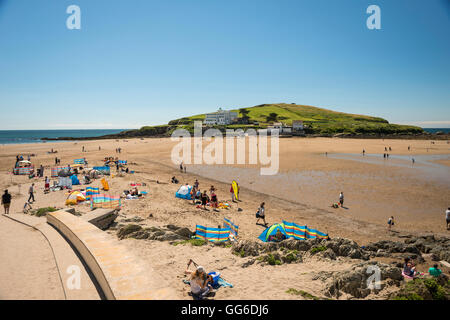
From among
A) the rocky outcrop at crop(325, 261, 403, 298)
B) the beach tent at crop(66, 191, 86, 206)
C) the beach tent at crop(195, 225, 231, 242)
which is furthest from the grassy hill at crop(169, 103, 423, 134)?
the rocky outcrop at crop(325, 261, 403, 298)

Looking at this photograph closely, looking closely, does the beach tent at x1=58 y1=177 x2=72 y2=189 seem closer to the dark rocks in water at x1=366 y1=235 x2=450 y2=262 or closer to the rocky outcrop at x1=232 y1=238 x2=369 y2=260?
the rocky outcrop at x1=232 y1=238 x2=369 y2=260

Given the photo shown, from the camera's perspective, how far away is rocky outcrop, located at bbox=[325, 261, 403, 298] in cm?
609

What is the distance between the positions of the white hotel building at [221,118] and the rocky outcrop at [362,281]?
12432 centimetres

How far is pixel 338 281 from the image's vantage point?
6.33m

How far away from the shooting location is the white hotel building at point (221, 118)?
129 m

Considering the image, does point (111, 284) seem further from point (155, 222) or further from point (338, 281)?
point (155, 222)

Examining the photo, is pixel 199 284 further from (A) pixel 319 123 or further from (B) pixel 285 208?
(A) pixel 319 123

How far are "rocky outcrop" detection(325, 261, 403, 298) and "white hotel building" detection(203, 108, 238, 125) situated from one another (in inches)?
4894

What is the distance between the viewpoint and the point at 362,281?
6320mm

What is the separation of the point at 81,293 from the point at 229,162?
33060 millimetres

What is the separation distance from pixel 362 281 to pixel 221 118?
413 ft

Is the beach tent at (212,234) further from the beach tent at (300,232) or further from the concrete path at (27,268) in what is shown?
the concrete path at (27,268)

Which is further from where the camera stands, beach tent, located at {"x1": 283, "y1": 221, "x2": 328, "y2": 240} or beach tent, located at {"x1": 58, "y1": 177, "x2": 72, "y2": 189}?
beach tent, located at {"x1": 58, "y1": 177, "x2": 72, "y2": 189}

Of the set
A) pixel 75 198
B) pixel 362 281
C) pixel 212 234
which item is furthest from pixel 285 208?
pixel 75 198
